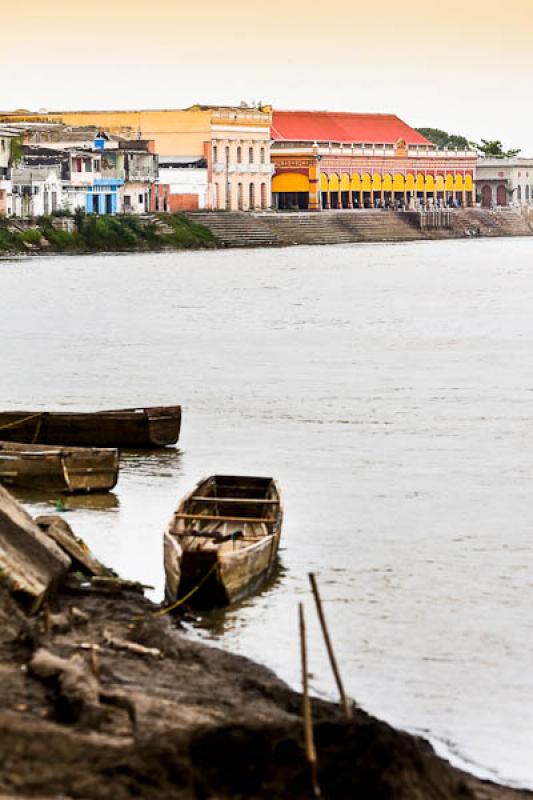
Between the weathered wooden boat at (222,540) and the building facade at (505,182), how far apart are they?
144 metres

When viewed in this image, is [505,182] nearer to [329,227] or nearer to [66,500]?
[329,227]

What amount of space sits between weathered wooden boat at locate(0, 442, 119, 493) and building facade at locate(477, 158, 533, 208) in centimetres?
14130

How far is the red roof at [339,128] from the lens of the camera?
138m

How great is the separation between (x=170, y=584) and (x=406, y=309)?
43830mm

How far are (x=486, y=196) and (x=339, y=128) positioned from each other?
2482cm

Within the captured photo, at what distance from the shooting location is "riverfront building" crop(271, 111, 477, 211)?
13375 centimetres

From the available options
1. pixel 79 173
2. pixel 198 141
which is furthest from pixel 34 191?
pixel 198 141

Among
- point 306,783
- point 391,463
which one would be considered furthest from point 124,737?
point 391,463

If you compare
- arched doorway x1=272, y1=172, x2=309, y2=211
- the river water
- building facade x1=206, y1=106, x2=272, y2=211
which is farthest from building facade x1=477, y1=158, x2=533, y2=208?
the river water

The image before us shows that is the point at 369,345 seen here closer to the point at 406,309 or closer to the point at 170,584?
the point at 406,309

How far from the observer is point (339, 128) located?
14262 cm

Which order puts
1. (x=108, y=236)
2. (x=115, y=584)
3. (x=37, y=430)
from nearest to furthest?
(x=115, y=584) < (x=37, y=430) < (x=108, y=236)

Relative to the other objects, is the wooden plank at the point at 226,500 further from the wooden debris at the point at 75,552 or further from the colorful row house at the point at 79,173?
the colorful row house at the point at 79,173

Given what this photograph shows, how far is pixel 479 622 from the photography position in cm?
1529
